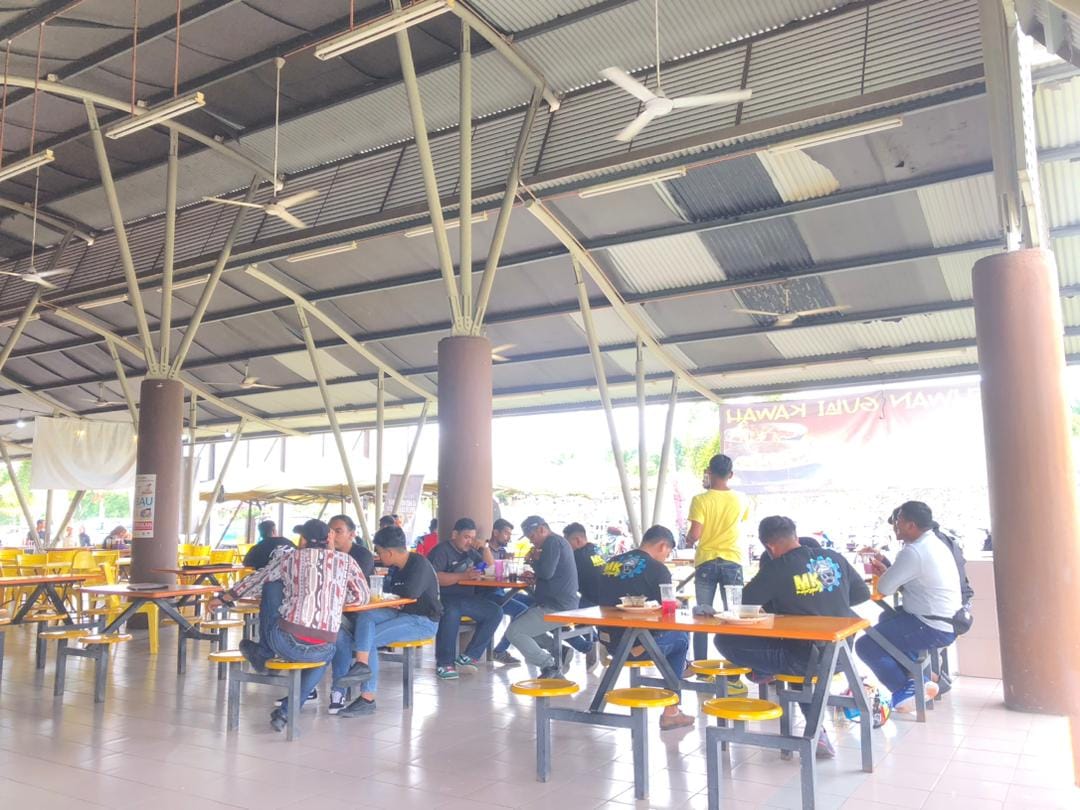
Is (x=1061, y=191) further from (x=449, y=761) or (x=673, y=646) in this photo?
(x=449, y=761)

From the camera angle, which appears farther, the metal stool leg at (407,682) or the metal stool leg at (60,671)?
the metal stool leg at (60,671)

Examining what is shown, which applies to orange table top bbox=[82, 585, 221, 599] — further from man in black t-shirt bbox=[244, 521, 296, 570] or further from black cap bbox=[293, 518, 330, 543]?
black cap bbox=[293, 518, 330, 543]

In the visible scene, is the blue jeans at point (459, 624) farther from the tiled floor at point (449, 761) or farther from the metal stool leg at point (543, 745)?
the metal stool leg at point (543, 745)

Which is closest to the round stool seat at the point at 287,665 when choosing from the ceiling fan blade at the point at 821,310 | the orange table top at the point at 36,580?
the orange table top at the point at 36,580

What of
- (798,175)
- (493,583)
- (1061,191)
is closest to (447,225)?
(798,175)

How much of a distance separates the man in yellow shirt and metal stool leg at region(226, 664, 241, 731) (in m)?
3.02

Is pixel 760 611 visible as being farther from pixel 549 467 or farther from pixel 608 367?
pixel 549 467

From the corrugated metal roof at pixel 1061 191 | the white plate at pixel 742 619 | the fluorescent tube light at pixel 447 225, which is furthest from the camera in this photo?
the fluorescent tube light at pixel 447 225

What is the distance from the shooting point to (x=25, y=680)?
6.91 metres

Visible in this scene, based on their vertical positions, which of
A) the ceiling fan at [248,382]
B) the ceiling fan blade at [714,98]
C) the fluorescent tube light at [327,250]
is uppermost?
the fluorescent tube light at [327,250]

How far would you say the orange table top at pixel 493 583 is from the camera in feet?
22.1

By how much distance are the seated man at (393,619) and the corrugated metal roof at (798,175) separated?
17.9 ft

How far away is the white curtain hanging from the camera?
15.1 m

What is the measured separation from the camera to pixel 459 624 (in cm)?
707
